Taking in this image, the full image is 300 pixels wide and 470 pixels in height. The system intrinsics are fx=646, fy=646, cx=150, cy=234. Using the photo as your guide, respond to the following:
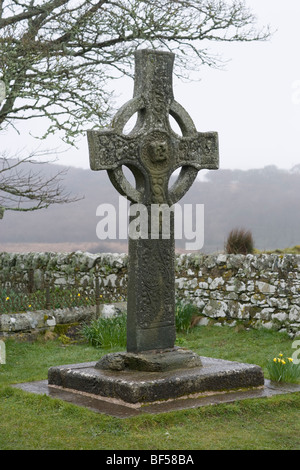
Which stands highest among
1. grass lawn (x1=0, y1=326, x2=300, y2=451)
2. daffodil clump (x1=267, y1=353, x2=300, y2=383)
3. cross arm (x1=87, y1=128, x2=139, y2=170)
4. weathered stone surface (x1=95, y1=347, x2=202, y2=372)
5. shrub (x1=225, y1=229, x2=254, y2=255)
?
cross arm (x1=87, y1=128, x2=139, y2=170)

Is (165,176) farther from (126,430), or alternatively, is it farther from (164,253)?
(126,430)

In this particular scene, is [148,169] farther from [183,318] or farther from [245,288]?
[183,318]

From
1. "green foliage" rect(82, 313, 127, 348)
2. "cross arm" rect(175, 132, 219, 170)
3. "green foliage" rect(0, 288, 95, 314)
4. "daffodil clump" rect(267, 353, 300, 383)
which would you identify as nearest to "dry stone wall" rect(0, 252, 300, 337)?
"green foliage" rect(0, 288, 95, 314)

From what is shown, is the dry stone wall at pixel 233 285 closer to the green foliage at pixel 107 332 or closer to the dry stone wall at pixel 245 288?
the dry stone wall at pixel 245 288

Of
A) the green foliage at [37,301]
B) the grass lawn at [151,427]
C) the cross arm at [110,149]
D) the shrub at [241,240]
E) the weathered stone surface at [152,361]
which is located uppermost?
the cross arm at [110,149]

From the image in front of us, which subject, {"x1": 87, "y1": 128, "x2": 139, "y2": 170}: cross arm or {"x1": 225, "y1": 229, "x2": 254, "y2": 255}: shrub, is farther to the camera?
{"x1": 225, "y1": 229, "x2": 254, "y2": 255}: shrub

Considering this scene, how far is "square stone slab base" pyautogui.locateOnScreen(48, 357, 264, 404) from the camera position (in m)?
6.30

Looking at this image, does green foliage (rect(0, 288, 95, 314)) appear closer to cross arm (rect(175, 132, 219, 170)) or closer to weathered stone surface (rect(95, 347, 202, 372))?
weathered stone surface (rect(95, 347, 202, 372))

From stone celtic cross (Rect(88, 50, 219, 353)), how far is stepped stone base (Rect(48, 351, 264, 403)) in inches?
16.0

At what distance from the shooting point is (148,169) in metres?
7.15

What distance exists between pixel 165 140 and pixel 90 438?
11.2 ft

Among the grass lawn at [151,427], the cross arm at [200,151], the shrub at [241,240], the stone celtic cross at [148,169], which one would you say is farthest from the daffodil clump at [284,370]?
the shrub at [241,240]

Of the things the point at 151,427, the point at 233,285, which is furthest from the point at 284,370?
the point at 233,285

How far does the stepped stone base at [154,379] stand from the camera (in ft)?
A: 20.7
